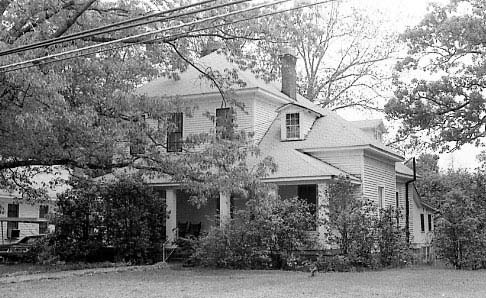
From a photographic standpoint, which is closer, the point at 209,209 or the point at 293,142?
the point at 293,142

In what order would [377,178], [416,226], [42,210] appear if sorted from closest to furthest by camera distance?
1. [377,178]
2. [416,226]
3. [42,210]

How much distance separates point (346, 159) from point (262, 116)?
3.69m

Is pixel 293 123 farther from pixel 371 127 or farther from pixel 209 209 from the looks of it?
pixel 209 209

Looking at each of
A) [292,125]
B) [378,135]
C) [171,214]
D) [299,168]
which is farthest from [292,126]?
[171,214]

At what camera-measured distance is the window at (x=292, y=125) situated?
23094 mm

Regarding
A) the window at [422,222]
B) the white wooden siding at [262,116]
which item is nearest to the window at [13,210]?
the white wooden siding at [262,116]

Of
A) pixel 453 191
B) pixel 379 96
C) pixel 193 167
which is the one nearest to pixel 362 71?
pixel 379 96

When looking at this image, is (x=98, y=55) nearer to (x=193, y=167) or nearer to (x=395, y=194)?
(x=193, y=167)

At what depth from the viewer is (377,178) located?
77.0 feet

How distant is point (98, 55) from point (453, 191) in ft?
36.6

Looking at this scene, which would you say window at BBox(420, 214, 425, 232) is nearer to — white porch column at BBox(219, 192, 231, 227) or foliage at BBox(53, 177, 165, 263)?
white porch column at BBox(219, 192, 231, 227)

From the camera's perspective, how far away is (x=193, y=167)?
18062 mm

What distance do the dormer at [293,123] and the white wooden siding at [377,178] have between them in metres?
2.53

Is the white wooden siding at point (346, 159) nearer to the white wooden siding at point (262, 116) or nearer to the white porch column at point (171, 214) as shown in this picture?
the white wooden siding at point (262, 116)
